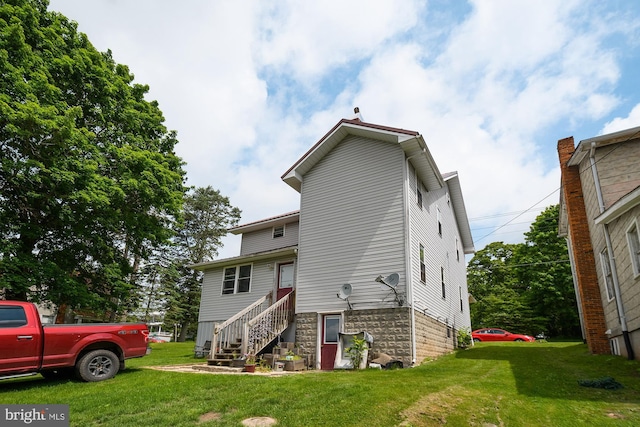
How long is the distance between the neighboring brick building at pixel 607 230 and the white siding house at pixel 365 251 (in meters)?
4.85

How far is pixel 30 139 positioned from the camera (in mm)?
13141

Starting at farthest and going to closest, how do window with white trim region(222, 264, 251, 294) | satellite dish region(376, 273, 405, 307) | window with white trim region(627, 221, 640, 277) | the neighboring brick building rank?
window with white trim region(222, 264, 251, 294), satellite dish region(376, 273, 405, 307), the neighboring brick building, window with white trim region(627, 221, 640, 277)

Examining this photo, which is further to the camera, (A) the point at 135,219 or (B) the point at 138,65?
Result: (B) the point at 138,65

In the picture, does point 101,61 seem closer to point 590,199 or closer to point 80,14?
point 80,14

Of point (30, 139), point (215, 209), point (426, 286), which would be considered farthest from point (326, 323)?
point (215, 209)

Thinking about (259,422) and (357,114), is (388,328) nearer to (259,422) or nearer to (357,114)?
(259,422)

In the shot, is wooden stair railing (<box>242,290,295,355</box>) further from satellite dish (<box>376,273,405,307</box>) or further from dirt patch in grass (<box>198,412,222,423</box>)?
dirt patch in grass (<box>198,412,222,423</box>)

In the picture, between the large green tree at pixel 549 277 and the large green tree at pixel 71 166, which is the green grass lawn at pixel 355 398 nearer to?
the large green tree at pixel 71 166

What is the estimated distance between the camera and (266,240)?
19016 mm

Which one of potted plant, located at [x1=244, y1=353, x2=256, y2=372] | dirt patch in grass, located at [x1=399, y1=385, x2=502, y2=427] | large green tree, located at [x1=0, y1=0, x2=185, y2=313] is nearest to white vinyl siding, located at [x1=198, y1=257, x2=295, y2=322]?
large green tree, located at [x1=0, y1=0, x2=185, y2=313]

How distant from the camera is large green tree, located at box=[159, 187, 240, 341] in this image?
109ft

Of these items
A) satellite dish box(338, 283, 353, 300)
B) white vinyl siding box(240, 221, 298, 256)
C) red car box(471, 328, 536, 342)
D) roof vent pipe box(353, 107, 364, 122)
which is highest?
roof vent pipe box(353, 107, 364, 122)

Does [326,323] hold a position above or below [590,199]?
below

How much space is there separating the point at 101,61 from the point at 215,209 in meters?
26.0
